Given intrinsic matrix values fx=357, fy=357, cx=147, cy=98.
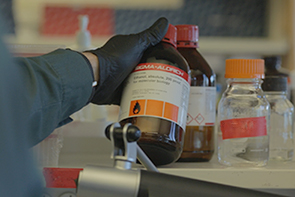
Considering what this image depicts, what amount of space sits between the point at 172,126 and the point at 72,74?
153 mm

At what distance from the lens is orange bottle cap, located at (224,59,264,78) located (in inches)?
20.5

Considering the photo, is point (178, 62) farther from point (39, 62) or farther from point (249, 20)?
point (249, 20)

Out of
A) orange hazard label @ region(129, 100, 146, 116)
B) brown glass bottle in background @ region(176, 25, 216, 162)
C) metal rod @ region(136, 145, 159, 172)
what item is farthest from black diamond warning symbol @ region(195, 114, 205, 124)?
metal rod @ region(136, 145, 159, 172)

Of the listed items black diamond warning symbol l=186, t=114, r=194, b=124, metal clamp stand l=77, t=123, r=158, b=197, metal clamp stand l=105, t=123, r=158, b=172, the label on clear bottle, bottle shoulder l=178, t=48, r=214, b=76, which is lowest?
metal clamp stand l=77, t=123, r=158, b=197

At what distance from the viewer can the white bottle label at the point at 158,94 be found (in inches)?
19.5

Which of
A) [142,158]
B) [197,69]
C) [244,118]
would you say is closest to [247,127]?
[244,118]

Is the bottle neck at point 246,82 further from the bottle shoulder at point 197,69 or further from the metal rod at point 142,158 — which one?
the metal rod at point 142,158

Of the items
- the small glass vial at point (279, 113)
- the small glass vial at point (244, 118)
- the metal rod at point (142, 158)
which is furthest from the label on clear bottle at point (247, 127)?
the metal rod at point (142, 158)

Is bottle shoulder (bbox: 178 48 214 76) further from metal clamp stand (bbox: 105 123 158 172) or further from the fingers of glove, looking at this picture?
metal clamp stand (bbox: 105 123 158 172)

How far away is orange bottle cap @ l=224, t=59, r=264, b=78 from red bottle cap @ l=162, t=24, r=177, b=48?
104 millimetres

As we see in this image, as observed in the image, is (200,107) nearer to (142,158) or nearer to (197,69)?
(197,69)

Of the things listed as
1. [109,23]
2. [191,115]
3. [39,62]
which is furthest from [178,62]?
[109,23]

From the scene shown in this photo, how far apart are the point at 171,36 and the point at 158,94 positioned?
0.12 m

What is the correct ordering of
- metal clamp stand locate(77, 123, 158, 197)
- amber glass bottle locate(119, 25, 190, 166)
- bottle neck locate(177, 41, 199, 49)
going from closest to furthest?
metal clamp stand locate(77, 123, 158, 197) < amber glass bottle locate(119, 25, 190, 166) < bottle neck locate(177, 41, 199, 49)
